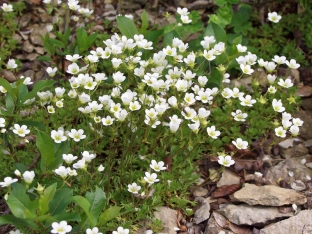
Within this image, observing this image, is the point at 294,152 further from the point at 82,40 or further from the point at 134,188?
the point at 82,40

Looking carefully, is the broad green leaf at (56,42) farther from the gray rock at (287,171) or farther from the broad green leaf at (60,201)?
the gray rock at (287,171)

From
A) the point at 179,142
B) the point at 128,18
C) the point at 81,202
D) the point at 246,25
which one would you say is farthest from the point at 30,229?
the point at 246,25

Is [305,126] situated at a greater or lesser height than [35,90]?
lesser

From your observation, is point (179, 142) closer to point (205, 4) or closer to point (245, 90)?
point (245, 90)

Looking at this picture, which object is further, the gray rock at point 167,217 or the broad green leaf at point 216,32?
the broad green leaf at point 216,32

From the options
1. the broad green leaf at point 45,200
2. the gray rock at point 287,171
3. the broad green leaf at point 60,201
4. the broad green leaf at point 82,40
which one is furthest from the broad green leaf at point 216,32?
the broad green leaf at point 45,200

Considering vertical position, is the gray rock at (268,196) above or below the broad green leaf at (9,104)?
below

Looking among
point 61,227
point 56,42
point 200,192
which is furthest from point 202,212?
point 56,42
